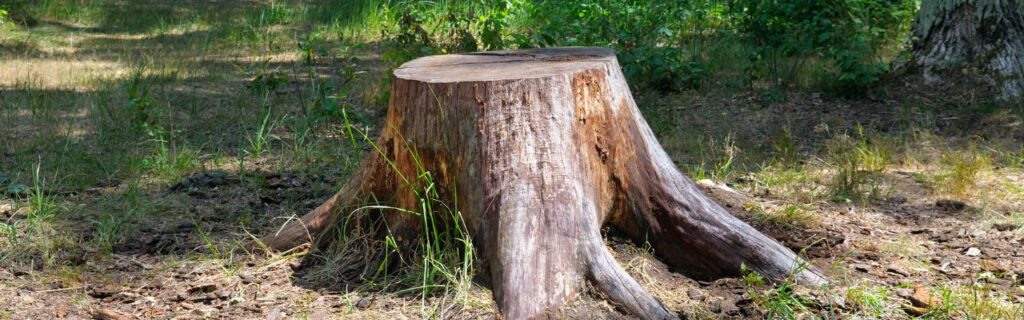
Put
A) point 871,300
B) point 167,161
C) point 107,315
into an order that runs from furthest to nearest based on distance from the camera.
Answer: point 167,161, point 107,315, point 871,300

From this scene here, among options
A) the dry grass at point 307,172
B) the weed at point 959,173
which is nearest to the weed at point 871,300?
the dry grass at point 307,172

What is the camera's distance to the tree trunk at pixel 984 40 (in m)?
6.63

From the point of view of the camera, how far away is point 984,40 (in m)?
6.68

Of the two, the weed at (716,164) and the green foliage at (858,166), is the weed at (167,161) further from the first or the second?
the green foliage at (858,166)

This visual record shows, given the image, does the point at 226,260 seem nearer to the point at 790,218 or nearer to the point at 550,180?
the point at 550,180

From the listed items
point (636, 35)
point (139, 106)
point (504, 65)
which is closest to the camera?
point (504, 65)

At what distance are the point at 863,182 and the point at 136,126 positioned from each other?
4218mm

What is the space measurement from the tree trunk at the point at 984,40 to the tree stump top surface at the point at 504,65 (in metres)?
3.44

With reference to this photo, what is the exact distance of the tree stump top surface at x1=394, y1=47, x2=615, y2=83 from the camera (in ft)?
12.3

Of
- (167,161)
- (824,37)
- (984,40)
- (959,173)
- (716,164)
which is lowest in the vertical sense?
(167,161)

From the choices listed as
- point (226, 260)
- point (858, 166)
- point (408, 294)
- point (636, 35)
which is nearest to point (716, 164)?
point (858, 166)

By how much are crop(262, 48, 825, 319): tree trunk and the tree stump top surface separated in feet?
0.04

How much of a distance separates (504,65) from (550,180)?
65 cm

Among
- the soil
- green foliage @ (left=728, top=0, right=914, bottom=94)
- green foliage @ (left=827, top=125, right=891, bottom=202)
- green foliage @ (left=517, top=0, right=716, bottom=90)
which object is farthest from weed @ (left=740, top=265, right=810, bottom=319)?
green foliage @ (left=728, top=0, right=914, bottom=94)
